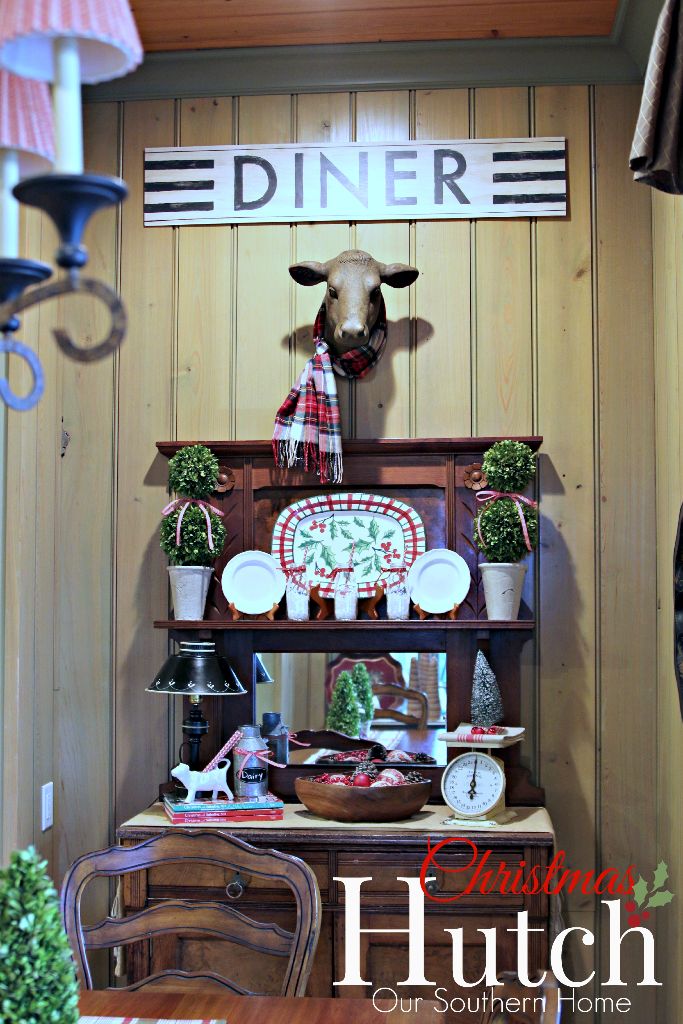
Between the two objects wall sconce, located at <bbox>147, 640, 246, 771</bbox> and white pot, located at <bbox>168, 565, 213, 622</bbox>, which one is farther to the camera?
white pot, located at <bbox>168, 565, 213, 622</bbox>

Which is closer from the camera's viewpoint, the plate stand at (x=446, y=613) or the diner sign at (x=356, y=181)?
the plate stand at (x=446, y=613)

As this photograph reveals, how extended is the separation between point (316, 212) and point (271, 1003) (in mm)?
2275

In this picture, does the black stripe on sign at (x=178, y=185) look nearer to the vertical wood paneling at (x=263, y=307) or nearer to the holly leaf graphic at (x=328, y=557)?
the vertical wood paneling at (x=263, y=307)

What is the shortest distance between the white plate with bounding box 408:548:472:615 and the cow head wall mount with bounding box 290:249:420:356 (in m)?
0.65

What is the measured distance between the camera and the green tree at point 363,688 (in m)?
3.21

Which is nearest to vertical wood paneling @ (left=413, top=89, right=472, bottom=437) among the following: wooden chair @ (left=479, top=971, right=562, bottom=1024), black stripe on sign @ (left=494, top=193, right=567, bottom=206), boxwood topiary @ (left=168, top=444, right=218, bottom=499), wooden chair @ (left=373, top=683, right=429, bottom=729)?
black stripe on sign @ (left=494, top=193, right=567, bottom=206)

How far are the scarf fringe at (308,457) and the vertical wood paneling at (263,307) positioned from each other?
16 cm

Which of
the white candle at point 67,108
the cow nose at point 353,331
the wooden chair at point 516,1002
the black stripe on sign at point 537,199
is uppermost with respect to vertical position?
the black stripe on sign at point 537,199

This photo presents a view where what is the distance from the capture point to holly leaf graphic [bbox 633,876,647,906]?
3096 millimetres

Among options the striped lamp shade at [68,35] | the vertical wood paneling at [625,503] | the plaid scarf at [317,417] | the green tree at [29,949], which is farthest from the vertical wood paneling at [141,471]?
the striped lamp shade at [68,35]

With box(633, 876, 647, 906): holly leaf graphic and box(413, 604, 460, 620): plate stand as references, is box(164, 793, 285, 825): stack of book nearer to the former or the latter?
box(413, 604, 460, 620): plate stand

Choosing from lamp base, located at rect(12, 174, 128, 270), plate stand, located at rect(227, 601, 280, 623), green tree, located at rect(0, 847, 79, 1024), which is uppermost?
lamp base, located at rect(12, 174, 128, 270)

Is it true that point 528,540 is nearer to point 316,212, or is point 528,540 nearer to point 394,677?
point 394,677

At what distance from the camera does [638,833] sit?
313cm
